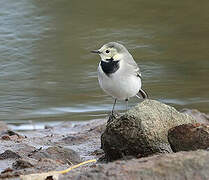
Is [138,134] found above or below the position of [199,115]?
above

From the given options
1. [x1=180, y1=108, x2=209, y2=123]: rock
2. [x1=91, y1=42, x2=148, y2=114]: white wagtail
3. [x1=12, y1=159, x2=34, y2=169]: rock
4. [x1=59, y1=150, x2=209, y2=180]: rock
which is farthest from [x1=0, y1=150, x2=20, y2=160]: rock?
[x1=180, y1=108, x2=209, y2=123]: rock

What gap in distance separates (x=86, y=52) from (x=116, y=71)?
4107 mm

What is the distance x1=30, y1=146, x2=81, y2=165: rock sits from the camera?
183 inches

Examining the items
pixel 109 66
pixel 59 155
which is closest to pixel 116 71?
pixel 109 66

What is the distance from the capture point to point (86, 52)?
930 centimetres

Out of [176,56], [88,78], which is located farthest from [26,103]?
[176,56]

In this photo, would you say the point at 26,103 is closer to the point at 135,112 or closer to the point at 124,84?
the point at 124,84

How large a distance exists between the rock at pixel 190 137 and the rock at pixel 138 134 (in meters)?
0.20

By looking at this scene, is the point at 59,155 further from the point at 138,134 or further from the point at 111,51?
the point at 111,51

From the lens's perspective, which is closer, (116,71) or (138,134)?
(138,134)

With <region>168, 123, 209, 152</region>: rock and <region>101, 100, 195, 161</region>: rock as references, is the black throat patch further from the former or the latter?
<region>168, 123, 209, 152</region>: rock

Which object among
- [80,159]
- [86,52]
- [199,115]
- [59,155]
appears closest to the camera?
[59,155]

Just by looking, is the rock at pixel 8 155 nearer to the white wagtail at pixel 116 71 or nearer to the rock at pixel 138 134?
the rock at pixel 138 134

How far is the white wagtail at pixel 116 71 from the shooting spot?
5168 millimetres
